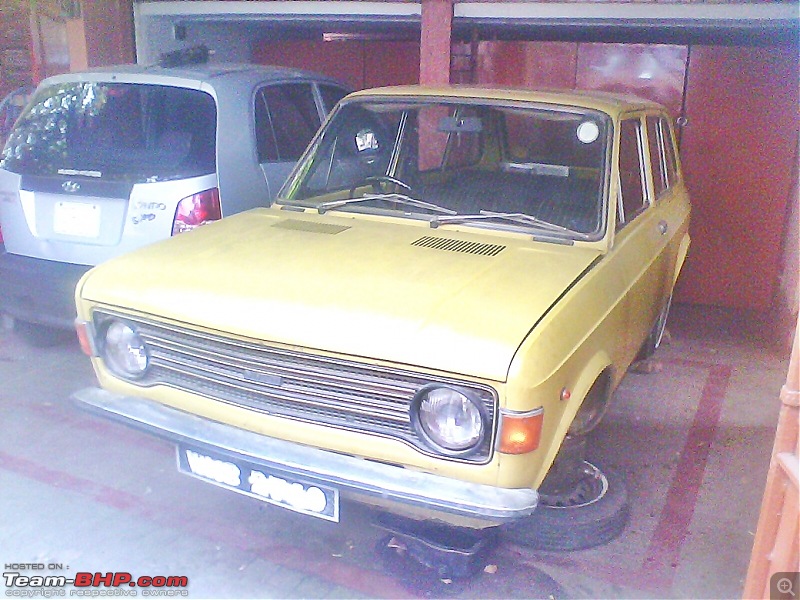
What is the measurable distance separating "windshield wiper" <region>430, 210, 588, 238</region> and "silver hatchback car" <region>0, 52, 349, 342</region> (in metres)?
1.49

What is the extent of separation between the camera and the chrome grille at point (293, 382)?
234cm

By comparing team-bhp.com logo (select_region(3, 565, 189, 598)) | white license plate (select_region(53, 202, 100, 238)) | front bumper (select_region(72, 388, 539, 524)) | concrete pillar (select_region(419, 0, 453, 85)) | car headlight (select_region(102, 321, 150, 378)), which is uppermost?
concrete pillar (select_region(419, 0, 453, 85))

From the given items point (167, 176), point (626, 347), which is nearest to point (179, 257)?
point (167, 176)

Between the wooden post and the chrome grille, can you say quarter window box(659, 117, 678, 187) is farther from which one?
the chrome grille

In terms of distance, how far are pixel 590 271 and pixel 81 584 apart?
2359mm

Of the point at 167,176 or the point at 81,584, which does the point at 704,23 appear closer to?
the point at 167,176

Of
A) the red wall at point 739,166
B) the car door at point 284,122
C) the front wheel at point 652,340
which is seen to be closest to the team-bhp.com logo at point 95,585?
the car door at point 284,122

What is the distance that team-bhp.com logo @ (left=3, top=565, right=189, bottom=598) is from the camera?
283 centimetres

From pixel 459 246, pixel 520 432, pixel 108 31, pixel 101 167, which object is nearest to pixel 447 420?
pixel 520 432

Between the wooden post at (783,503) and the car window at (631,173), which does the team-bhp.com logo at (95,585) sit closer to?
the wooden post at (783,503)

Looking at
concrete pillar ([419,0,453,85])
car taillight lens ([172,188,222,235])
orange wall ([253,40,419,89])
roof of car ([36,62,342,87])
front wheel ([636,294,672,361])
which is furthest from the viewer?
orange wall ([253,40,419,89])

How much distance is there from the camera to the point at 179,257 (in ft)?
9.73

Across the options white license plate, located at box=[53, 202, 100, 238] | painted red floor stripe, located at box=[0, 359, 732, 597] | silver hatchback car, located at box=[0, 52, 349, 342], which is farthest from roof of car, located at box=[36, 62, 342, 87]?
painted red floor stripe, located at box=[0, 359, 732, 597]

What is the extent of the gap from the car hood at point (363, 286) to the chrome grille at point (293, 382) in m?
0.07
